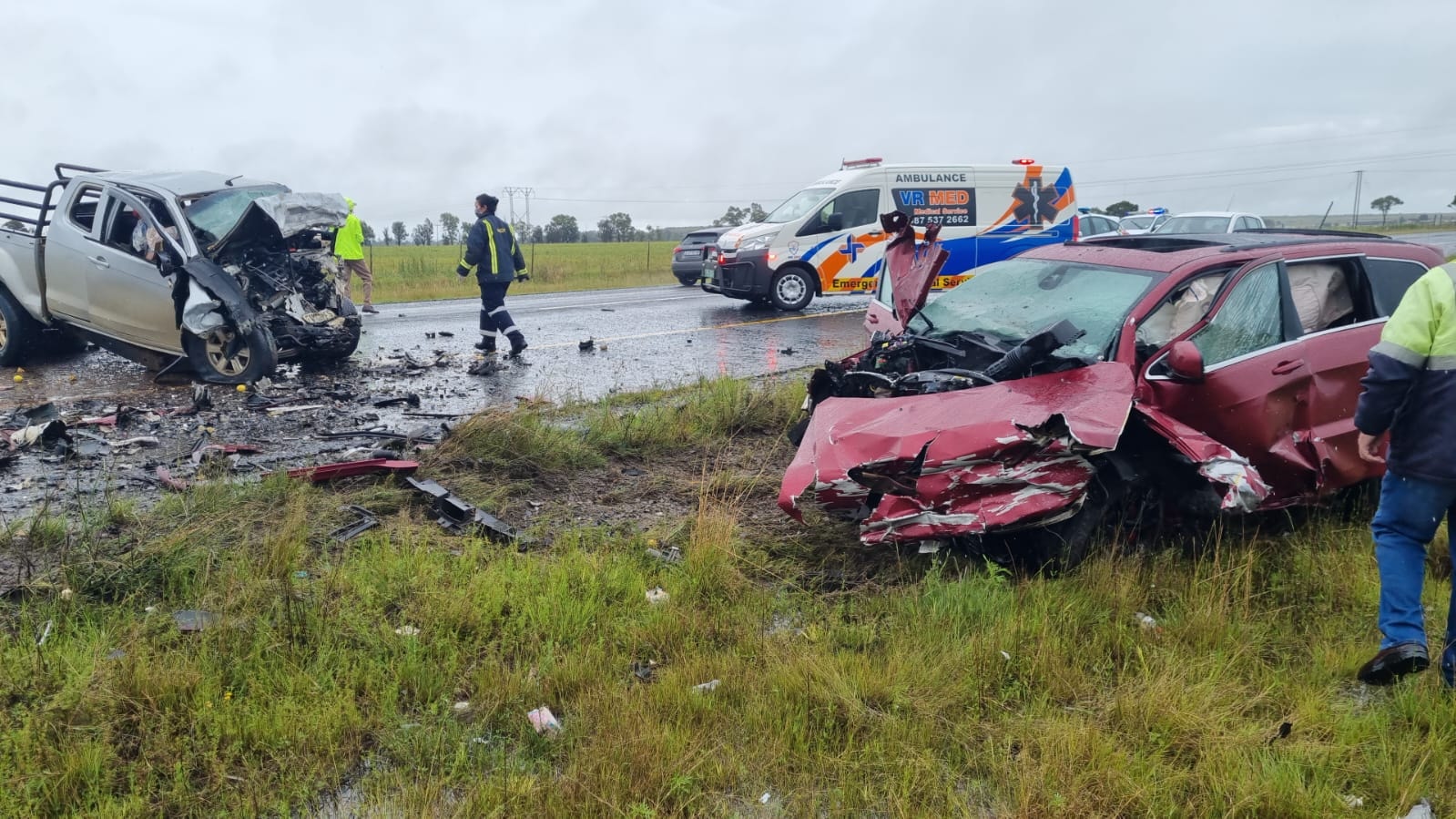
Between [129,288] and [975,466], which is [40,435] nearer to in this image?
[129,288]

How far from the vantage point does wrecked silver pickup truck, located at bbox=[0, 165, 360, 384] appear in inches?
316

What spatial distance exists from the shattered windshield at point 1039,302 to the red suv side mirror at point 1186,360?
36 cm

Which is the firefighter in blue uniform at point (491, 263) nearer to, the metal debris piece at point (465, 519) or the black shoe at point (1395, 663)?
the metal debris piece at point (465, 519)

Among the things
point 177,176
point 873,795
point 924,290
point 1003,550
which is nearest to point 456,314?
point 177,176

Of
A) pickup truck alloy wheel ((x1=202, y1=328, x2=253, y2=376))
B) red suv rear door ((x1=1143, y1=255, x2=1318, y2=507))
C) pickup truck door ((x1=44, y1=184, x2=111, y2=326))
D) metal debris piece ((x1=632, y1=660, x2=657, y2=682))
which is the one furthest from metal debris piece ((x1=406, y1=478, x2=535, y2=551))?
pickup truck door ((x1=44, y1=184, x2=111, y2=326))

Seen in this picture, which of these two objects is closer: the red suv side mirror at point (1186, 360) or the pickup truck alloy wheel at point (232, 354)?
the red suv side mirror at point (1186, 360)

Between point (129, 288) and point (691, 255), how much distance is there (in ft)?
45.4

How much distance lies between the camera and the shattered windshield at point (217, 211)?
8242 mm

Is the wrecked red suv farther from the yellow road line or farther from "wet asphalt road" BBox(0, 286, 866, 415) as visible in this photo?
the yellow road line

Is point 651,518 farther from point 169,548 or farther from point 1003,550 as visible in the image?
point 169,548

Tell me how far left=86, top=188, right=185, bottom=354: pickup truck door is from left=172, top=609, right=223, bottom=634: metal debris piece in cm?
555

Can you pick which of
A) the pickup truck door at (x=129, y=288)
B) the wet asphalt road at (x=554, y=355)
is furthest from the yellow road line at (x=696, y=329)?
the pickup truck door at (x=129, y=288)

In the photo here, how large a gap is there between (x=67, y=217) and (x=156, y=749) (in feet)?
25.9

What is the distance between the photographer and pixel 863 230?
47.5ft
